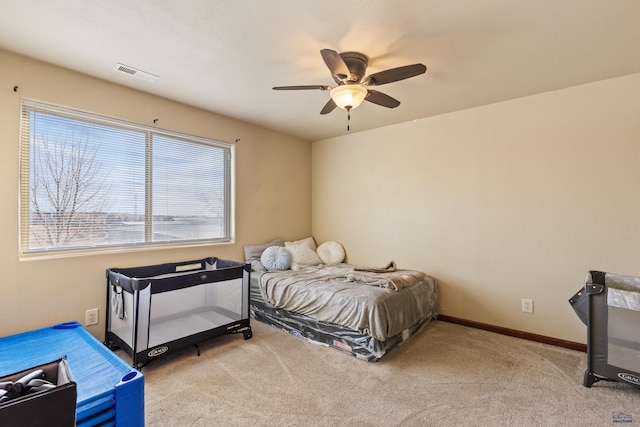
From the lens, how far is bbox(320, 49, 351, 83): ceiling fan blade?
178 centimetres

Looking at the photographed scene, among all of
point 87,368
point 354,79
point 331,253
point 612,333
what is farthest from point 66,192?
point 612,333

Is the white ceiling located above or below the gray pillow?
above

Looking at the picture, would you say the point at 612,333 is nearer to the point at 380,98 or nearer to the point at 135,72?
the point at 380,98

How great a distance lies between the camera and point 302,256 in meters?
4.02

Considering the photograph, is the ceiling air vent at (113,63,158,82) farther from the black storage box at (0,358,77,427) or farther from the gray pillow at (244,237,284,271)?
Result: the black storage box at (0,358,77,427)

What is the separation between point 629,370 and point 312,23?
3.09 meters

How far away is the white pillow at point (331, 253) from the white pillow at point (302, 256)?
175 millimetres

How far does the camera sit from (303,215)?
4758 millimetres

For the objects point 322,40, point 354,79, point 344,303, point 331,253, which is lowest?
point 344,303

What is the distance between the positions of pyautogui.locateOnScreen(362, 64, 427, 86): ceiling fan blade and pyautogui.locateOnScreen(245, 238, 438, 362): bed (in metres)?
1.72

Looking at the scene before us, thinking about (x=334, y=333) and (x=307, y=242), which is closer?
(x=334, y=333)

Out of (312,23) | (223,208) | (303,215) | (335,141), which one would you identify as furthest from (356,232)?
(312,23)

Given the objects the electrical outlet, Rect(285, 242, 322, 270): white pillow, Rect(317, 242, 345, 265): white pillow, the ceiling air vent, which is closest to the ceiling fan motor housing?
the ceiling air vent

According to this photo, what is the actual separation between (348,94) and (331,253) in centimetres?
266
